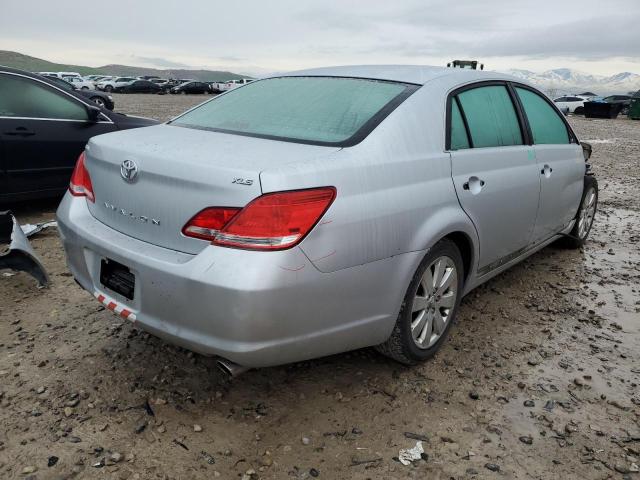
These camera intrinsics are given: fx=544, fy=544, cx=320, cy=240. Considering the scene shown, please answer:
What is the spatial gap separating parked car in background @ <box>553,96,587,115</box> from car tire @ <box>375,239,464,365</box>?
3225cm

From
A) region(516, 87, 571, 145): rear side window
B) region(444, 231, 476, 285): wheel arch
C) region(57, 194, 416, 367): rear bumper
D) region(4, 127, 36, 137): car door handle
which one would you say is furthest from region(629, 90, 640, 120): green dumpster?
region(57, 194, 416, 367): rear bumper

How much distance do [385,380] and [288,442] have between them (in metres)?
0.69

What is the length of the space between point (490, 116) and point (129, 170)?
7.08 feet

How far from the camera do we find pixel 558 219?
4.27m

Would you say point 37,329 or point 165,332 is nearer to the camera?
point 165,332

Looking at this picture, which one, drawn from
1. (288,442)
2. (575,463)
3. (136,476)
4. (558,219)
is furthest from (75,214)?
(558,219)

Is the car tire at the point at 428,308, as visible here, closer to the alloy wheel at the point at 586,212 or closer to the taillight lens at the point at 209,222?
the taillight lens at the point at 209,222

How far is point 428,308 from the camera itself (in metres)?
2.85

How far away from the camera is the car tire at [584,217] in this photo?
4891 mm

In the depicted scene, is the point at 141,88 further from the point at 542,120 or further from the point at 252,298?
the point at 252,298

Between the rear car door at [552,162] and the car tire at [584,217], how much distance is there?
28 centimetres

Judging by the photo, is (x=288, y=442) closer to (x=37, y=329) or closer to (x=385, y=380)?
(x=385, y=380)

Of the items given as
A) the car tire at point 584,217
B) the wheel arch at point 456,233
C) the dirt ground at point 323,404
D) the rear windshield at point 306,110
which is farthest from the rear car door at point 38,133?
the car tire at point 584,217

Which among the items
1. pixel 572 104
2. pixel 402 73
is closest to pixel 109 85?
pixel 572 104
